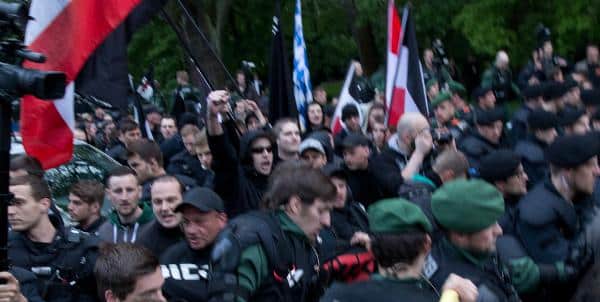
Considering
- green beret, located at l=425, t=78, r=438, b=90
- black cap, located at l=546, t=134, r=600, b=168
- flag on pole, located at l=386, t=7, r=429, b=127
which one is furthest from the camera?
green beret, located at l=425, t=78, r=438, b=90

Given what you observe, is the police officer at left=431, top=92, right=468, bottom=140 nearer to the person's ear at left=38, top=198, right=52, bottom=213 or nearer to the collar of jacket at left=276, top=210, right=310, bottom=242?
the person's ear at left=38, top=198, right=52, bottom=213

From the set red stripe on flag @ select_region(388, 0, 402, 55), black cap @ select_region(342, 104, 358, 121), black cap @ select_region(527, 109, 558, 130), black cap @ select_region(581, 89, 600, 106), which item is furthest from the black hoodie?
black cap @ select_region(581, 89, 600, 106)

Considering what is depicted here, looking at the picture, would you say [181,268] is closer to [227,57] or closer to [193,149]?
[193,149]

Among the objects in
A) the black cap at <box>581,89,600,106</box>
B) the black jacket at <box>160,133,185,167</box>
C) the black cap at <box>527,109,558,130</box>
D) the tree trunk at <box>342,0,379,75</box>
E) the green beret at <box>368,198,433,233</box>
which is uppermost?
the green beret at <box>368,198,433,233</box>

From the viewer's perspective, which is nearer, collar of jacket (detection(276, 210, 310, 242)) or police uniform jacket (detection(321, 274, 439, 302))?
police uniform jacket (detection(321, 274, 439, 302))

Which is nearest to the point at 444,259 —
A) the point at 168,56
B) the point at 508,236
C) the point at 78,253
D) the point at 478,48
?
the point at 508,236

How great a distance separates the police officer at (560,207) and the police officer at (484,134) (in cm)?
307

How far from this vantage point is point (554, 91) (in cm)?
948

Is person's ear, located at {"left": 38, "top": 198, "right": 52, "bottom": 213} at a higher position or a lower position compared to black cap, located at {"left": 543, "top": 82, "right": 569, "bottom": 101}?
lower

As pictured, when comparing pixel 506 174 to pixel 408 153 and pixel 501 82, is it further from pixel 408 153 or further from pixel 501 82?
pixel 501 82

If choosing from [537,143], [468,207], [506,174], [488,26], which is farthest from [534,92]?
[488,26]

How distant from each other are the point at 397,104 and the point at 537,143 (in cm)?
171

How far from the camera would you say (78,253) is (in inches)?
197

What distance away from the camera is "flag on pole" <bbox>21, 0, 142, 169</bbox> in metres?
5.52
